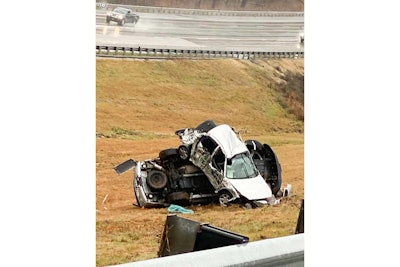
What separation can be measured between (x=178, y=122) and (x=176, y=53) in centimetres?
50

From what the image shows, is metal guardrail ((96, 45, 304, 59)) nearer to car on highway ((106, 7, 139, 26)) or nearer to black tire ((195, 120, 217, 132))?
car on highway ((106, 7, 139, 26))

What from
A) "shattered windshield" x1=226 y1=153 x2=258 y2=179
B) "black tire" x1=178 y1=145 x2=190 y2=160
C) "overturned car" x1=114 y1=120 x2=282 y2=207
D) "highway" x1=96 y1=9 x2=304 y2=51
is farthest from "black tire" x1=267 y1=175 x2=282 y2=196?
"highway" x1=96 y1=9 x2=304 y2=51

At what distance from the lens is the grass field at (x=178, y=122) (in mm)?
4961

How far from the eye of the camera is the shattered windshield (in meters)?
5.67

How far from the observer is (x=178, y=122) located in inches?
213

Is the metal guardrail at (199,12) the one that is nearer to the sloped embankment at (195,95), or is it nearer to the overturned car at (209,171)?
the sloped embankment at (195,95)

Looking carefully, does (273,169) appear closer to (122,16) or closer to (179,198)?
(179,198)

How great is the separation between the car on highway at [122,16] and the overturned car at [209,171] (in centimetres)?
89

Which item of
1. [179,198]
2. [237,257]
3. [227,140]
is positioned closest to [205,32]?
[227,140]

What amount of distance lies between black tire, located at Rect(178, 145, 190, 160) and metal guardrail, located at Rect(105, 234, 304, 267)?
2.35 ft

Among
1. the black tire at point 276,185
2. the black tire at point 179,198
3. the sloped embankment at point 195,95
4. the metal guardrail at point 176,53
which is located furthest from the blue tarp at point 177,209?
the metal guardrail at point 176,53
